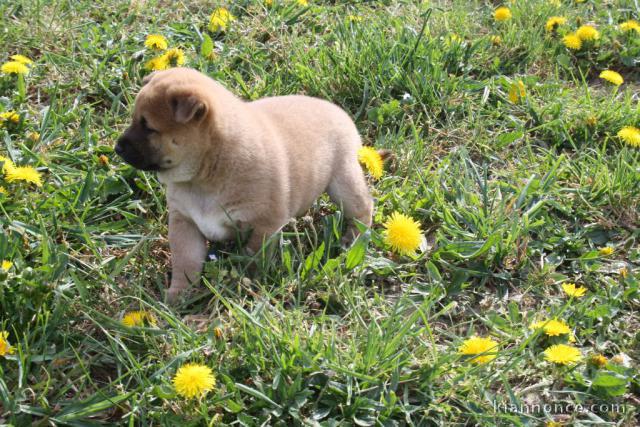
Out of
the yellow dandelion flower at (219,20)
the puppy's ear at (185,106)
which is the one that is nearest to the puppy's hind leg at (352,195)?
the puppy's ear at (185,106)

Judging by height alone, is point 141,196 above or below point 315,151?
below

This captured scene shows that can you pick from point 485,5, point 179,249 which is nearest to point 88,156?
point 179,249

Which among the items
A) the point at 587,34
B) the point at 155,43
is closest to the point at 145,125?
the point at 155,43

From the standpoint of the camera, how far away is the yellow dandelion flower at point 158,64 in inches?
190

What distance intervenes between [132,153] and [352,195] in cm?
122

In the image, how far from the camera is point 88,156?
171 inches

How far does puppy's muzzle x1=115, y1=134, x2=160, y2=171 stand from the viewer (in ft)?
11.3

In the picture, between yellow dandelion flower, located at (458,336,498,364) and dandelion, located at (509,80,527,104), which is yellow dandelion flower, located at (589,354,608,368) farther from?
dandelion, located at (509,80,527,104)

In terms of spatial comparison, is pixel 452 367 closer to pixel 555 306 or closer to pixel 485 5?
pixel 555 306

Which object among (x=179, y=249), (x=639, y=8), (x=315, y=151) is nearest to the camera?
(x=179, y=249)

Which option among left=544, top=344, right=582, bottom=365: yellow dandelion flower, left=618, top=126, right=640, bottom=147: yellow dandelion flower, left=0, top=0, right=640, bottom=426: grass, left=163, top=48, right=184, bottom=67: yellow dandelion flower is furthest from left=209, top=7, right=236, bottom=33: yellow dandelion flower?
left=544, top=344, right=582, bottom=365: yellow dandelion flower

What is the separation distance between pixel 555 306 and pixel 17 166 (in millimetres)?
2914

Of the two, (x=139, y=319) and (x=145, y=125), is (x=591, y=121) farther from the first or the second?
(x=139, y=319)

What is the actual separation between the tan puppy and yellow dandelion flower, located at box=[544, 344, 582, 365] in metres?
1.37
